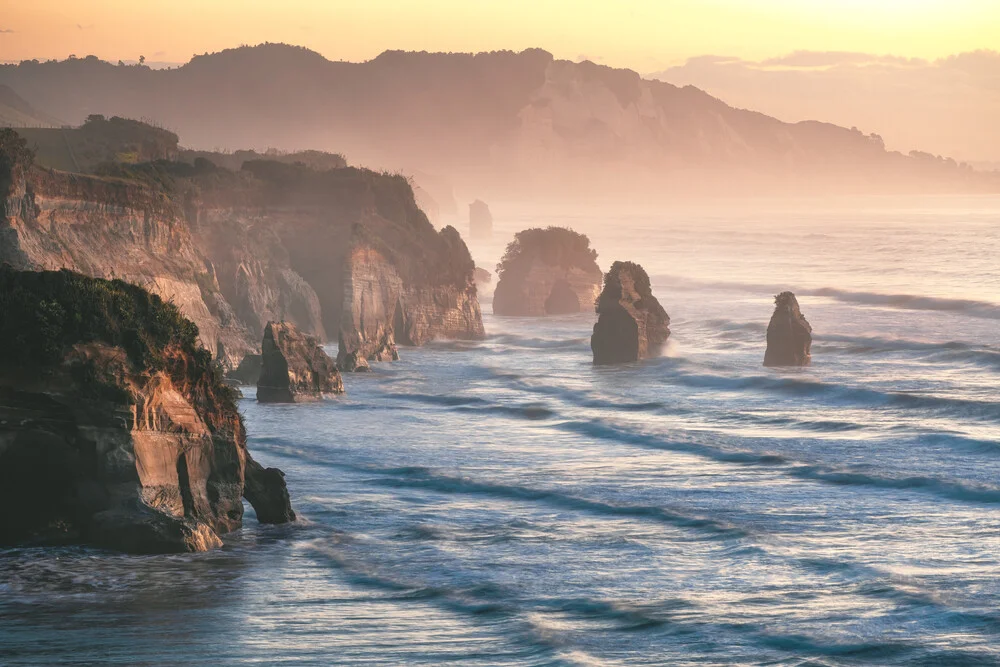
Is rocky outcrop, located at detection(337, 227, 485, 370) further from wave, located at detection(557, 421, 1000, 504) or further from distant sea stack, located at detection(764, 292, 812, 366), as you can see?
wave, located at detection(557, 421, 1000, 504)

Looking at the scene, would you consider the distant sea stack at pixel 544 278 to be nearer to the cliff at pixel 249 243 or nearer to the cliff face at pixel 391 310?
the cliff at pixel 249 243

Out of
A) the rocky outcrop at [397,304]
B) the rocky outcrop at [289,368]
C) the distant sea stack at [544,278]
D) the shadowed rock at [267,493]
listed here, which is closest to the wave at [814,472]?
the rocky outcrop at [289,368]

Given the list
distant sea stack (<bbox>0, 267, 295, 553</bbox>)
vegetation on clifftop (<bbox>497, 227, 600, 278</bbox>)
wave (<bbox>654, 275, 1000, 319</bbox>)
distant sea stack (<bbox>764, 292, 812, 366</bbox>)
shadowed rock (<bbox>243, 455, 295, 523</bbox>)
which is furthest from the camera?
vegetation on clifftop (<bbox>497, 227, 600, 278</bbox>)

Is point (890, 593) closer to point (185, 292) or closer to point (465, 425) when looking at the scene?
point (465, 425)

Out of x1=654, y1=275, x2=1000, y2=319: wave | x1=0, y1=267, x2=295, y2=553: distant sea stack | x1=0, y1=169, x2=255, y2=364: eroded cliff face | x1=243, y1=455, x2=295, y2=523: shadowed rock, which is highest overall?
x1=0, y1=169, x2=255, y2=364: eroded cliff face

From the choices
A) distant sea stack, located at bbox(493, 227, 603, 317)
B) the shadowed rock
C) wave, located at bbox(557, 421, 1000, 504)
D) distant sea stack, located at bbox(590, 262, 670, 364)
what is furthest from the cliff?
the shadowed rock

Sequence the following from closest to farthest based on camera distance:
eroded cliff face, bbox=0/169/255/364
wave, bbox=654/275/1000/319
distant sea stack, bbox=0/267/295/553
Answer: distant sea stack, bbox=0/267/295/553
eroded cliff face, bbox=0/169/255/364
wave, bbox=654/275/1000/319
